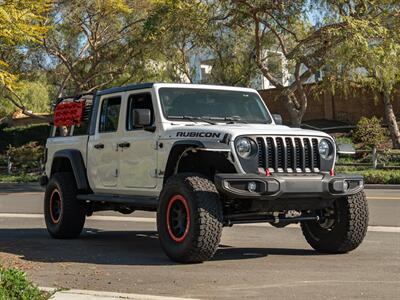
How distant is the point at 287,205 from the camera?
26.2 ft

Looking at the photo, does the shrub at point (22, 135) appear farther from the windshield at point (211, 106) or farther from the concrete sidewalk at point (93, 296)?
the concrete sidewalk at point (93, 296)

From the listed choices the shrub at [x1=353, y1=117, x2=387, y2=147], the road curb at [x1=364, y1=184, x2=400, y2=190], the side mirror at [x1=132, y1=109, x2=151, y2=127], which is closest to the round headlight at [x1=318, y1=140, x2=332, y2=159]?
the side mirror at [x1=132, y1=109, x2=151, y2=127]

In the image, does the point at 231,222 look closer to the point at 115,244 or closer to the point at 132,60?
the point at 115,244

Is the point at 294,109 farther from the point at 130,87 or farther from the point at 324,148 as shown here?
A: the point at 324,148

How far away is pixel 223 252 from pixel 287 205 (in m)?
1.55

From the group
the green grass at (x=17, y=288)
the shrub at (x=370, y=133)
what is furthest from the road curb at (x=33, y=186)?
the green grass at (x=17, y=288)

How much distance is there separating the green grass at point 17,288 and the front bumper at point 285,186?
252cm

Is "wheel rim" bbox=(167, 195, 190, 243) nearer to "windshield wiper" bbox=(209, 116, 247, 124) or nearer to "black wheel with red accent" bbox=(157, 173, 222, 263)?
"black wheel with red accent" bbox=(157, 173, 222, 263)

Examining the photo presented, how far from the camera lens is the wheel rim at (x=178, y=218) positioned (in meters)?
7.85

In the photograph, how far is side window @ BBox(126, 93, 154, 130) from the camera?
935cm

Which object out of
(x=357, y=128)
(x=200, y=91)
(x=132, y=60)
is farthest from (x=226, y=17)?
(x=200, y=91)

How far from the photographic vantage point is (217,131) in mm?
7891

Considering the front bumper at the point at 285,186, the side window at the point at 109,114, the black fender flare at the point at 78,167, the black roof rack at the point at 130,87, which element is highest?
the black roof rack at the point at 130,87

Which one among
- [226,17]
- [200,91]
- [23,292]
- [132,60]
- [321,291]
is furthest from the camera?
[132,60]
